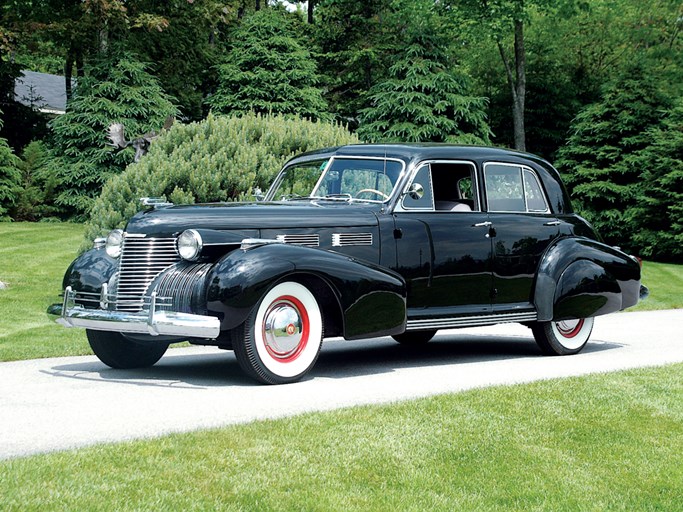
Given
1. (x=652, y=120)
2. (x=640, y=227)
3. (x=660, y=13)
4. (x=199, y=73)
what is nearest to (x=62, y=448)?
(x=640, y=227)

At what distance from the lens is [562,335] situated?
1102 cm

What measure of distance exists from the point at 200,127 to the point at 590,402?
10.4 meters

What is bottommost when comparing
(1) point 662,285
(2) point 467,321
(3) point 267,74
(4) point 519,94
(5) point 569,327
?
(1) point 662,285

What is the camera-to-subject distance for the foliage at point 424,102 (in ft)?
103

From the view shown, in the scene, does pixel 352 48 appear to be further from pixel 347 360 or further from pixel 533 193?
pixel 347 360

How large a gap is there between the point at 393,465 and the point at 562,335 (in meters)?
5.86

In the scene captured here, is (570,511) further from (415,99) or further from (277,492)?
(415,99)

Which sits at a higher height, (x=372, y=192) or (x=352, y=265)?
(x=372, y=192)

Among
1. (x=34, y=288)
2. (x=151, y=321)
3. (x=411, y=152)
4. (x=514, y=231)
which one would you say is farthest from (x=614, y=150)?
(x=151, y=321)

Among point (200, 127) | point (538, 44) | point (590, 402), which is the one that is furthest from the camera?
point (538, 44)

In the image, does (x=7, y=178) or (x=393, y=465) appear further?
(x=7, y=178)

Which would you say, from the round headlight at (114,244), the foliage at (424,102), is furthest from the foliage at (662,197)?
the round headlight at (114,244)

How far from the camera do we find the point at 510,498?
508 cm

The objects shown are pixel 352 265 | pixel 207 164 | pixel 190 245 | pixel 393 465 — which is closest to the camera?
pixel 393 465
